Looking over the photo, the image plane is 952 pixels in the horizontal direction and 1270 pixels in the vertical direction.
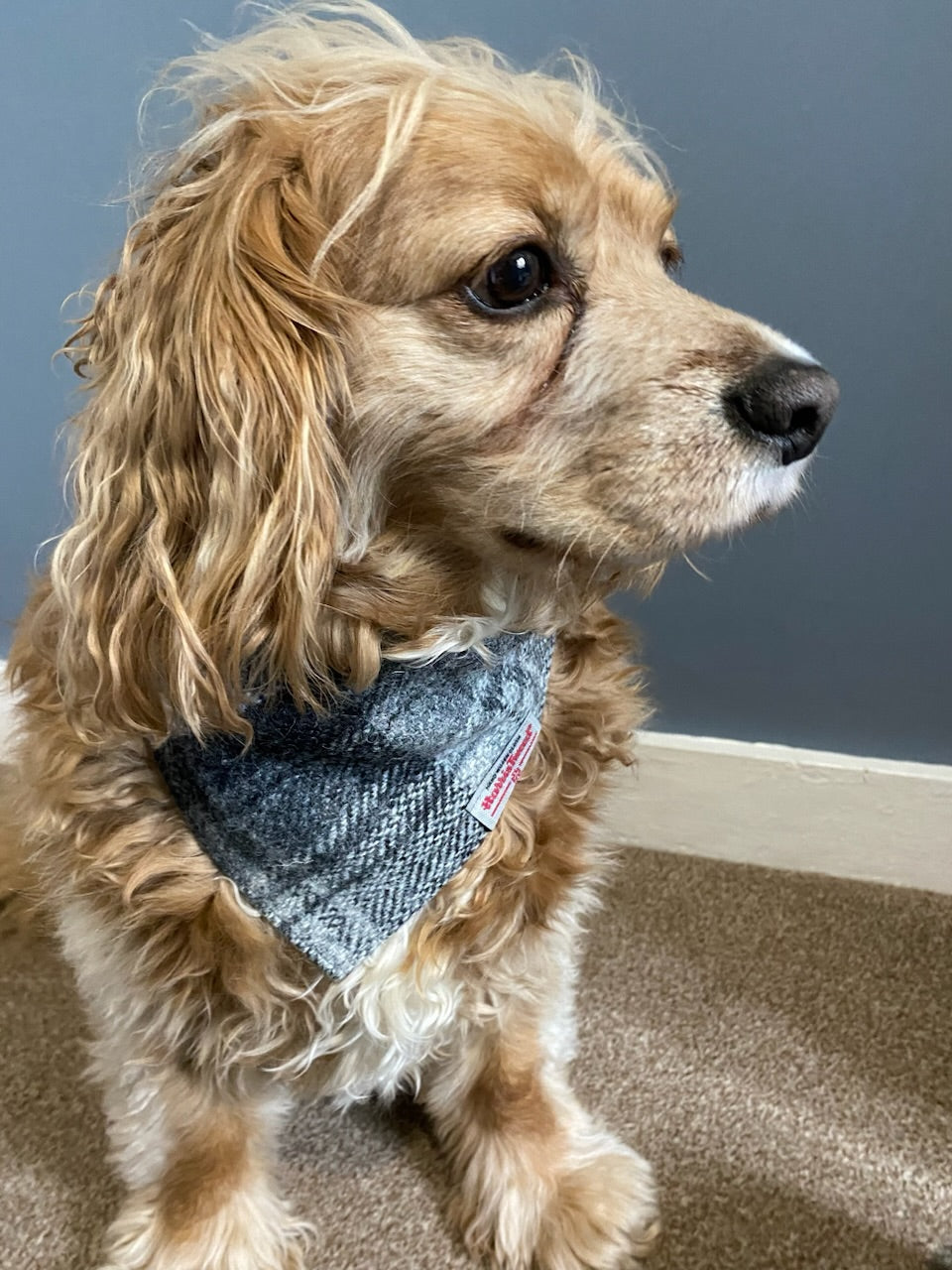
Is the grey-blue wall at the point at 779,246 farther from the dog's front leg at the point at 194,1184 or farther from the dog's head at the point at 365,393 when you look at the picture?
the dog's front leg at the point at 194,1184

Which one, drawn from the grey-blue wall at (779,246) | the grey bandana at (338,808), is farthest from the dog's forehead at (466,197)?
the grey-blue wall at (779,246)

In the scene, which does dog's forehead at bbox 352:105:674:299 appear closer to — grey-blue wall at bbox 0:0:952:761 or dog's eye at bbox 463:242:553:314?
dog's eye at bbox 463:242:553:314

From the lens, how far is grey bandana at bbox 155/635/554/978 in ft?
2.56

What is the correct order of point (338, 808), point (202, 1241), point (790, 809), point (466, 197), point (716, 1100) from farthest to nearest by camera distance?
point (790, 809) < point (716, 1100) < point (202, 1241) < point (338, 808) < point (466, 197)

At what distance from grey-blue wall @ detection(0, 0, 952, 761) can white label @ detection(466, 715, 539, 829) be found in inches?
20.8

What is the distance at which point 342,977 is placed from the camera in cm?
80

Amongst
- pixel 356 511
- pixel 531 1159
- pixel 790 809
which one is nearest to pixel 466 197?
pixel 356 511

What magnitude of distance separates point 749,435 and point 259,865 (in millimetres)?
469

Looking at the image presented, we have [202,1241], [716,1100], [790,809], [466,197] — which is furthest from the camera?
[790,809]

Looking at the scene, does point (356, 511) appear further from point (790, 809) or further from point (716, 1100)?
point (790, 809)

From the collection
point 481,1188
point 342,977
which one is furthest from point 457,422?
point 481,1188

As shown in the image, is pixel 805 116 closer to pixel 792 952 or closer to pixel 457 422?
pixel 457 422

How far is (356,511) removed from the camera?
2.31ft

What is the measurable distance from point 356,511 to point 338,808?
0.23 meters
